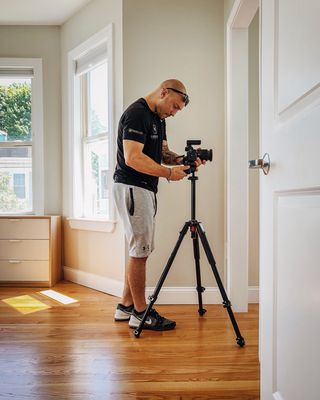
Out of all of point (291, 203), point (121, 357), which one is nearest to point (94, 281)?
point (121, 357)

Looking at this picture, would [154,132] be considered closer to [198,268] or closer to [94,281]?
[198,268]

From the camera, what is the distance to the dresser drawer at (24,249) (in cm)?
368

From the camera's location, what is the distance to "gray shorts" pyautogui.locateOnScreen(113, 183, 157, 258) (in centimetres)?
232

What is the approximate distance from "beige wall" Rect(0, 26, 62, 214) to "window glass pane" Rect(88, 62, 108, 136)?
43 cm

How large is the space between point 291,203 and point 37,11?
11.9 ft

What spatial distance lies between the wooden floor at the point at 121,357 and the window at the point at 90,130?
126 cm

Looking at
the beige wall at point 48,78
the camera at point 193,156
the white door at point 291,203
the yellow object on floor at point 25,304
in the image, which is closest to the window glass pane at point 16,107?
the beige wall at point 48,78

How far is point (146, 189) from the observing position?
236cm

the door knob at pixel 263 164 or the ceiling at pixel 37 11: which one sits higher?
the ceiling at pixel 37 11

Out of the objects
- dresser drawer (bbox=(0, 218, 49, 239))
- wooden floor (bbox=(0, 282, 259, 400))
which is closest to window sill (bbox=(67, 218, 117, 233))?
dresser drawer (bbox=(0, 218, 49, 239))

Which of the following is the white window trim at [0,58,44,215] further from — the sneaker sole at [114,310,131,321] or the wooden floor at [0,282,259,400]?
the sneaker sole at [114,310,131,321]

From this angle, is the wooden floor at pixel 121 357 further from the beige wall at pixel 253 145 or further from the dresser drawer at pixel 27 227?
the dresser drawer at pixel 27 227

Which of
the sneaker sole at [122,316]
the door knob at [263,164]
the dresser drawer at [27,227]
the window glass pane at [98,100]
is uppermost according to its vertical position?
the window glass pane at [98,100]

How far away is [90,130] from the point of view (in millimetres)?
3908
